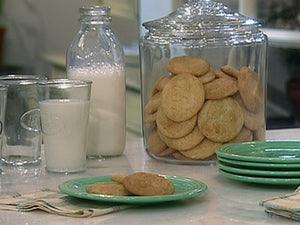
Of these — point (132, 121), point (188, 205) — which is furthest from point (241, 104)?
point (132, 121)

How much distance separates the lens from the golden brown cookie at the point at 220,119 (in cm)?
140

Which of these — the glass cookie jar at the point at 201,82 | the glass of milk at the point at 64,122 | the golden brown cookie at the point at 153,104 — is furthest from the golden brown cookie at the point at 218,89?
the glass of milk at the point at 64,122

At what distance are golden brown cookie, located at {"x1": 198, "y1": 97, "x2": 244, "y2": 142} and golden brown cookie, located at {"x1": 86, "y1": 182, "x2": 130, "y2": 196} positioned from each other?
0.32 meters

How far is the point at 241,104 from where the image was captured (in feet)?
4.73

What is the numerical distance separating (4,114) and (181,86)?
1.02 ft

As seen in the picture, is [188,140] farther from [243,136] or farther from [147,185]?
[147,185]

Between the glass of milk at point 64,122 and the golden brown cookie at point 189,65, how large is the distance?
0.53ft

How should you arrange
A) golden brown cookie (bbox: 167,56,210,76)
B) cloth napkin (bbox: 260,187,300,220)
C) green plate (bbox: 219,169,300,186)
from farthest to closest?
golden brown cookie (bbox: 167,56,210,76), green plate (bbox: 219,169,300,186), cloth napkin (bbox: 260,187,300,220)

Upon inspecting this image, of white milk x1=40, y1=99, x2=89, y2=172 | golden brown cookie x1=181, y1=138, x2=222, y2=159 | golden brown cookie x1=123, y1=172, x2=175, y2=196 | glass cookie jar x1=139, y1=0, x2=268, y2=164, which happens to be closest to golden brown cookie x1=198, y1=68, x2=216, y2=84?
glass cookie jar x1=139, y1=0, x2=268, y2=164

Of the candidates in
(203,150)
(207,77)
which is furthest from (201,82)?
(203,150)

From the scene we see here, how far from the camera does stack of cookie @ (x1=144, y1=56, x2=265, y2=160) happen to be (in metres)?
1.40

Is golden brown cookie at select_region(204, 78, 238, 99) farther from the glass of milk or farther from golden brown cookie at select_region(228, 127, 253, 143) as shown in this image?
the glass of milk

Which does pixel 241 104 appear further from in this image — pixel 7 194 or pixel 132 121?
pixel 132 121

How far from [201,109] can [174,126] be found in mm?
56
